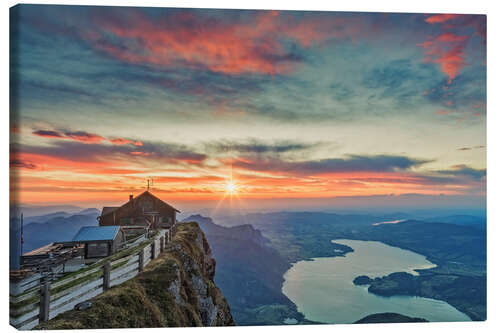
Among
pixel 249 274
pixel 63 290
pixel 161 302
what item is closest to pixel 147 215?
pixel 161 302

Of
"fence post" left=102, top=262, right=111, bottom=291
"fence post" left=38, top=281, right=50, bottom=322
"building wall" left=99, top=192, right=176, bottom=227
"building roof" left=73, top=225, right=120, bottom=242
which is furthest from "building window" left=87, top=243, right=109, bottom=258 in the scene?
"fence post" left=38, top=281, right=50, bottom=322

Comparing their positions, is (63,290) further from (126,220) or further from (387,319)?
(126,220)

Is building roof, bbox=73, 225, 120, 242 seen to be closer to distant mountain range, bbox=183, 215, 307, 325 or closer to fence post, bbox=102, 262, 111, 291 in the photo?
fence post, bbox=102, 262, 111, 291

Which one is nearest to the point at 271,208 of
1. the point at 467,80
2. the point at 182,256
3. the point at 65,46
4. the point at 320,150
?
the point at 320,150

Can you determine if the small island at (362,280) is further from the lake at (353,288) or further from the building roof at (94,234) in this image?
the building roof at (94,234)

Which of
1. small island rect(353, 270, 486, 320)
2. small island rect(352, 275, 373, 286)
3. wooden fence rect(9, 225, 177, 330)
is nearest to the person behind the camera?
wooden fence rect(9, 225, 177, 330)

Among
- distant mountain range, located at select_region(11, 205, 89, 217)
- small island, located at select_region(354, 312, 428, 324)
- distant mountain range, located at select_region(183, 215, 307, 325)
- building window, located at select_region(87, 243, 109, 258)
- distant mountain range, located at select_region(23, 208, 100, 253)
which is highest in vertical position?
distant mountain range, located at select_region(11, 205, 89, 217)
